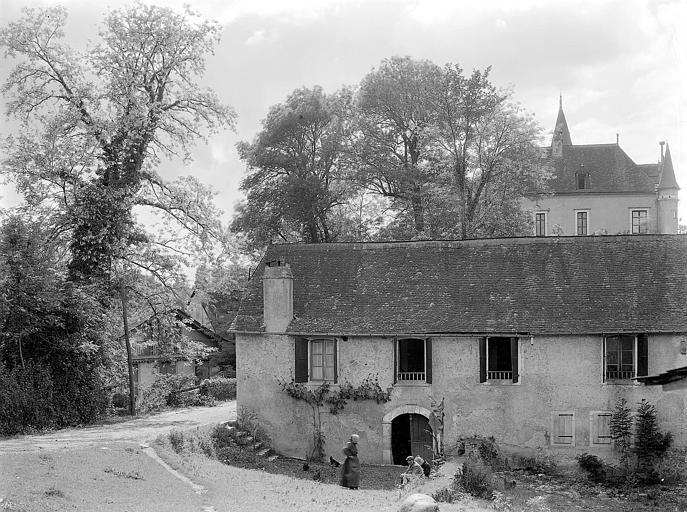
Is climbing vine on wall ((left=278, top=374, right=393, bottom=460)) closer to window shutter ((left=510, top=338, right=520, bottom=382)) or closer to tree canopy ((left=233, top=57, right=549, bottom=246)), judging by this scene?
window shutter ((left=510, top=338, right=520, bottom=382))

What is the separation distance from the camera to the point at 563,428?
24188 mm

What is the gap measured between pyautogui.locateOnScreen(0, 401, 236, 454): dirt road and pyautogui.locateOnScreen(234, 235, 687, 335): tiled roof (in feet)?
Result: 15.8

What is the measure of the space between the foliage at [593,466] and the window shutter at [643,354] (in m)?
3.20

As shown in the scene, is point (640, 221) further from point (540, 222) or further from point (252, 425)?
point (252, 425)

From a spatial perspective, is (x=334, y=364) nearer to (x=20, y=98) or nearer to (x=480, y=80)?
(x=20, y=98)

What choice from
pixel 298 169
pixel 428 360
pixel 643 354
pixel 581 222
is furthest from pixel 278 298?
pixel 581 222

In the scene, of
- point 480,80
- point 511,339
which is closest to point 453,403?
point 511,339

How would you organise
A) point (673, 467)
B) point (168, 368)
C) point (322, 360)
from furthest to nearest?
point (168, 368), point (322, 360), point (673, 467)

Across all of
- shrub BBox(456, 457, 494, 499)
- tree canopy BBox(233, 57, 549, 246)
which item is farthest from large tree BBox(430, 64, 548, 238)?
shrub BBox(456, 457, 494, 499)

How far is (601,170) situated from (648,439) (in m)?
36.6

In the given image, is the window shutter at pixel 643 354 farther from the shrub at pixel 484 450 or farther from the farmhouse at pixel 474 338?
the shrub at pixel 484 450

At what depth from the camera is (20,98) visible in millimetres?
29812

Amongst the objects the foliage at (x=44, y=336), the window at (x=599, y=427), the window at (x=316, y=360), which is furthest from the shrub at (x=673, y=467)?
the foliage at (x=44, y=336)

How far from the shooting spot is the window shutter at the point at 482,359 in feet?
80.7
